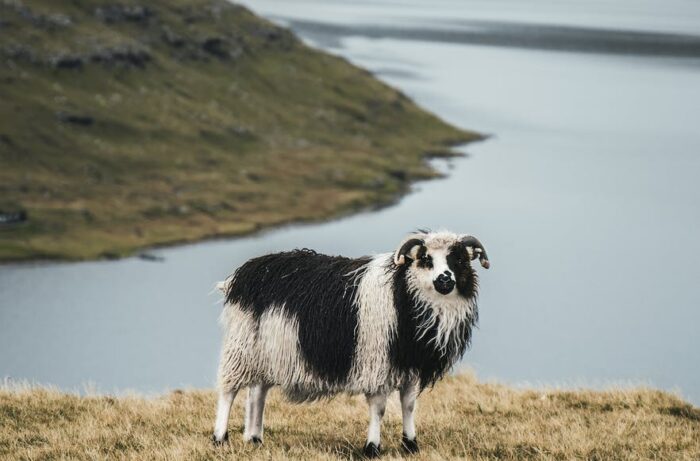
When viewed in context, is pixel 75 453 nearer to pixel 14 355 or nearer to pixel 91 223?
pixel 14 355

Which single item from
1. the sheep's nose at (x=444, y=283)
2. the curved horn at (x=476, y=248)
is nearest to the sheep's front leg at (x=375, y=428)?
the sheep's nose at (x=444, y=283)

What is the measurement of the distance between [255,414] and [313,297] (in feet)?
5.90

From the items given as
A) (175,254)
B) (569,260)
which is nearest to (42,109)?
(175,254)

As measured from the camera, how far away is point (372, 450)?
12703mm

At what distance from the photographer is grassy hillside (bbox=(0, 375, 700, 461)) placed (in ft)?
40.8

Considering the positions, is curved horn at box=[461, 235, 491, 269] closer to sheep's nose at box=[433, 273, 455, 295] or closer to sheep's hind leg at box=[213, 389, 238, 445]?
sheep's nose at box=[433, 273, 455, 295]

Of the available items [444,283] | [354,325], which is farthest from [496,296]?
[444,283]

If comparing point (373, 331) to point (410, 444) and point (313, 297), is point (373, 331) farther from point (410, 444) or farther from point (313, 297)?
point (410, 444)

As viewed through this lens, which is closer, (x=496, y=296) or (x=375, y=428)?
(x=375, y=428)

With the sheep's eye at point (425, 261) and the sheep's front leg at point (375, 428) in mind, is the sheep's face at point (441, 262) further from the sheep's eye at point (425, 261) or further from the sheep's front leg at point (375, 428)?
the sheep's front leg at point (375, 428)

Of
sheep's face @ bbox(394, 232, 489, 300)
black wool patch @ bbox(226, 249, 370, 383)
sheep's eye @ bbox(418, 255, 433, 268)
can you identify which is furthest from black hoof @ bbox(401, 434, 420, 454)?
sheep's eye @ bbox(418, 255, 433, 268)

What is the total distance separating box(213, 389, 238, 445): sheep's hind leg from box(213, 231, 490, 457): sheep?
14 mm

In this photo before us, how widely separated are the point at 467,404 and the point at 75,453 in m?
6.43

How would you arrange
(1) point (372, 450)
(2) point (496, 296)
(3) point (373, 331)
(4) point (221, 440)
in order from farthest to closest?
1. (2) point (496, 296)
2. (4) point (221, 440)
3. (3) point (373, 331)
4. (1) point (372, 450)
